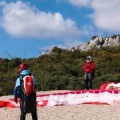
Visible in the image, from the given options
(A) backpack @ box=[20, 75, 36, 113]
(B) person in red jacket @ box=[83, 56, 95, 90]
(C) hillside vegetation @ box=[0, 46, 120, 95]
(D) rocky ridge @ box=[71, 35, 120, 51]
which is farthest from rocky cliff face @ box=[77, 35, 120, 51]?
(A) backpack @ box=[20, 75, 36, 113]

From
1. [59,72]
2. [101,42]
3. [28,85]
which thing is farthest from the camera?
[101,42]

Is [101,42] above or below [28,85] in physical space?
above

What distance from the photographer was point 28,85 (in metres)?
11.1

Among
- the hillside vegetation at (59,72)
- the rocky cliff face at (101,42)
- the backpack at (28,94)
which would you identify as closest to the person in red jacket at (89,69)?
the hillside vegetation at (59,72)

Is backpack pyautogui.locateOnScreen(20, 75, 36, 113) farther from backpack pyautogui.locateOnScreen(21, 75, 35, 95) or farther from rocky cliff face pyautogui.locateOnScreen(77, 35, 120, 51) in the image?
rocky cliff face pyautogui.locateOnScreen(77, 35, 120, 51)

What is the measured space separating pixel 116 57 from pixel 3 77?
1649 cm

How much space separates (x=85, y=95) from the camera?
17625mm

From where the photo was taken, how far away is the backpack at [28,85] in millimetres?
11125

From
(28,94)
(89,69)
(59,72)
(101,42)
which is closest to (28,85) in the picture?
(28,94)

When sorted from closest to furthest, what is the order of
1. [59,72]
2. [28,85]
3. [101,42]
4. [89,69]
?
[28,85]
[89,69]
[59,72]
[101,42]

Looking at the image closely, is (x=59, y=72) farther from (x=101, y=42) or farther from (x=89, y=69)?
(x=101, y=42)

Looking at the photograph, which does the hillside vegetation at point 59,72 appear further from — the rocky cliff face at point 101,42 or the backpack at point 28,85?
the backpack at point 28,85

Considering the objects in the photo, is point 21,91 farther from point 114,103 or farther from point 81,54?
point 81,54

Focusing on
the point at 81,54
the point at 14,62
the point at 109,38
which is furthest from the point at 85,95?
the point at 109,38
